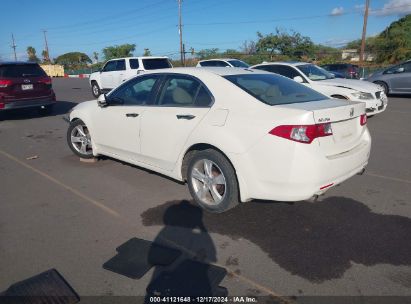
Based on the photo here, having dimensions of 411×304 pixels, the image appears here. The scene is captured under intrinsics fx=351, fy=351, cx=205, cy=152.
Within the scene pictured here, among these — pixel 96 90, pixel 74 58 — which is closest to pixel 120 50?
pixel 74 58

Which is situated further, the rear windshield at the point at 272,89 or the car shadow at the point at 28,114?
the car shadow at the point at 28,114

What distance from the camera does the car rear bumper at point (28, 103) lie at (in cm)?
1016

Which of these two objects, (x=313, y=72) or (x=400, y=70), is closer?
(x=313, y=72)

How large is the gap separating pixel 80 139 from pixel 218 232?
3.58 metres

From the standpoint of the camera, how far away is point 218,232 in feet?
11.7

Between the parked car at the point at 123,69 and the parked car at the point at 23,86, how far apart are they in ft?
15.9

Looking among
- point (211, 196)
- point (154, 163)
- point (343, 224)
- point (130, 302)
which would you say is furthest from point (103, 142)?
point (343, 224)

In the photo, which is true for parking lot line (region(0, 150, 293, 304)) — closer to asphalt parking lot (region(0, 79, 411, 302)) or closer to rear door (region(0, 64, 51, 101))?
asphalt parking lot (region(0, 79, 411, 302))

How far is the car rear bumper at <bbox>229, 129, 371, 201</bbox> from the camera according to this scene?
10.7 feet

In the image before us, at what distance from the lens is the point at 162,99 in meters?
4.49

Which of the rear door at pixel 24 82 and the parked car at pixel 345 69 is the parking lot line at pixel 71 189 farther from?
the parked car at pixel 345 69

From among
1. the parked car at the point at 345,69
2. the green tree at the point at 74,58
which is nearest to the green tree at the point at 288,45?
the parked car at the point at 345,69

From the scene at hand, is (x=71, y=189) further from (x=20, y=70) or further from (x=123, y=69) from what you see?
(x=123, y=69)

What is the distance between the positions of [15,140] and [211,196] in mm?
6219
